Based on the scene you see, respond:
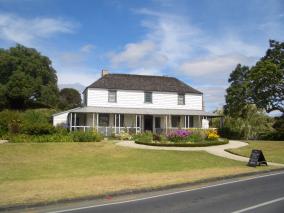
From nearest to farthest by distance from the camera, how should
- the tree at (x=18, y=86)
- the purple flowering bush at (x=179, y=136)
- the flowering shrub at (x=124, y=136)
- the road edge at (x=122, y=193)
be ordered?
the road edge at (x=122, y=193) < the purple flowering bush at (x=179, y=136) < the flowering shrub at (x=124, y=136) < the tree at (x=18, y=86)

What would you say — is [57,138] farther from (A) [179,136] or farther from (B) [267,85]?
(B) [267,85]

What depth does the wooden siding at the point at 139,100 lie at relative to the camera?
43125mm

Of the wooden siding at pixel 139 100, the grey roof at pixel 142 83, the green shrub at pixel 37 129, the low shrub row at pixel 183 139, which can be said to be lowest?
the low shrub row at pixel 183 139

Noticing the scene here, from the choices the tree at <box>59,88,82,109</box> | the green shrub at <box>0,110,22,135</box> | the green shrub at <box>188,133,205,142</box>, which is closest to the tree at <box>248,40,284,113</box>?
the green shrub at <box>188,133,205,142</box>

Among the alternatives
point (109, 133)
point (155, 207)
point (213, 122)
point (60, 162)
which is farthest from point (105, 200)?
point (213, 122)

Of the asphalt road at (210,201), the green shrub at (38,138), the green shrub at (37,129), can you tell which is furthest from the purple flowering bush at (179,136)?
the asphalt road at (210,201)

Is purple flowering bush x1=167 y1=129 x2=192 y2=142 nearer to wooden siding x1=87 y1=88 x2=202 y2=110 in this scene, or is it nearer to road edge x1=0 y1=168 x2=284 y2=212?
wooden siding x1=87 y1=88 x2=202 y2=110

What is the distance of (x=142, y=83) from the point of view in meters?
46.4

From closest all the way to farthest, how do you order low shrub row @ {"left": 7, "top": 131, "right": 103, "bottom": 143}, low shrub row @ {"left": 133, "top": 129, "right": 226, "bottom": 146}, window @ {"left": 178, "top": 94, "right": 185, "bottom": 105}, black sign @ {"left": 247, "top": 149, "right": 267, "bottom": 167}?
black sign @ {"left": 247, "top": 149, "right": 267, "bottom": 167}
low shrub row @ {"left": 7, "top": 131, "right": 103, "bottom": 143}
low shrub row @ {"left": 133, "top": 129, "right": 226, "bottom": 146}
window @ {"left": 178, "top": 94, "right": 185, "bottom": 105}

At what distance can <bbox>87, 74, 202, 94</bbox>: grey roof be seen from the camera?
44.4m

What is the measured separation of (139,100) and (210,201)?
110 feet

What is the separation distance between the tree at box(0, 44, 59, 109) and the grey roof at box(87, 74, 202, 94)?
816 inches

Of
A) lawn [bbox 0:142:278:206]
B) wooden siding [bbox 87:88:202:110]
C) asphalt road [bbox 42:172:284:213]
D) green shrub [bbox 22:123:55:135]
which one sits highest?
wooden siding [bbox 87:88:202:110]

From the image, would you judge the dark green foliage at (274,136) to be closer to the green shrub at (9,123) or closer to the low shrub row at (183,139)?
the low shrub row at (183,139)
